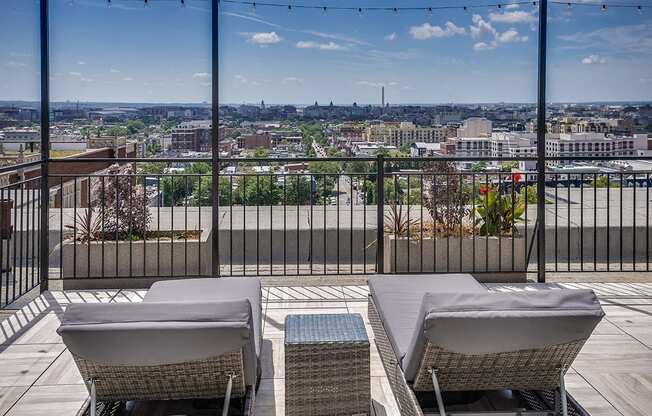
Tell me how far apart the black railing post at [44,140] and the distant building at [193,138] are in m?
0.95

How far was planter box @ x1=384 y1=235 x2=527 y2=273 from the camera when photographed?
515 centimetres

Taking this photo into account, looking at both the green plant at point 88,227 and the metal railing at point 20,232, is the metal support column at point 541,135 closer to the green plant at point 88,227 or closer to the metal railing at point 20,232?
the green plant at point 88,227

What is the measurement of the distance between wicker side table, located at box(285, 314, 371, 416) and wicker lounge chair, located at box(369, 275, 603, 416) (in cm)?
18

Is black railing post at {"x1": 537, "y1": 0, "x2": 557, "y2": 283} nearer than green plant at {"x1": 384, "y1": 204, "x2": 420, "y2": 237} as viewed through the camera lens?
Yes

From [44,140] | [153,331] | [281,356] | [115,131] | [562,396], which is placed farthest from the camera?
[115,131]

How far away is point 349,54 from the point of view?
612 cm

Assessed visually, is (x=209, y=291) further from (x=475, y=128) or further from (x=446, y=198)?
(x=475, y=128)

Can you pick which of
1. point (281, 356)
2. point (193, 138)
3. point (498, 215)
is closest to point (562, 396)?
point (281, 356)

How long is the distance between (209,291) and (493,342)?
1.65 m

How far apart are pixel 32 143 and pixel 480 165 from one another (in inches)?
141

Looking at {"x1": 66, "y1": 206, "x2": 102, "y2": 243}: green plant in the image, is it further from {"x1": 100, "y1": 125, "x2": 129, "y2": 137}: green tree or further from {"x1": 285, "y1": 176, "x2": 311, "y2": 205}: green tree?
{"x1": 285, "y1": 176, "x2": 311, "y2": 205}: green tree

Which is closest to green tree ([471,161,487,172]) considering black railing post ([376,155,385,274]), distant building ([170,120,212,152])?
black railing post ([376,155,385,274])

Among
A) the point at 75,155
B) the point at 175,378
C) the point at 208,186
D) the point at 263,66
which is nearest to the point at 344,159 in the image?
the point at 208,186

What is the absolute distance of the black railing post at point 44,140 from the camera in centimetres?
472
